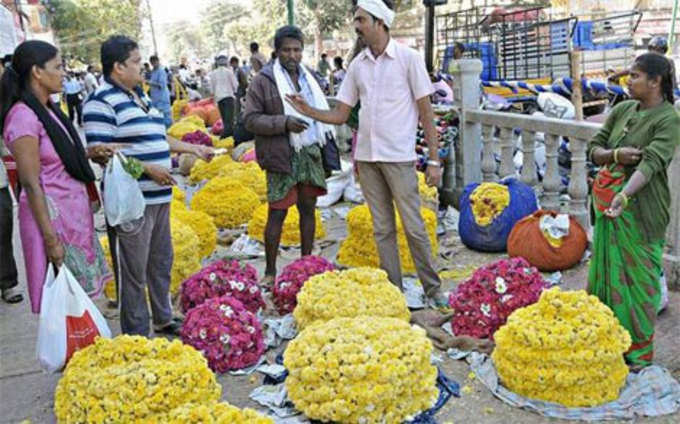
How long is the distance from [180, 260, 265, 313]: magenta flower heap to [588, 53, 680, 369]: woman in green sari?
2177 millimetres

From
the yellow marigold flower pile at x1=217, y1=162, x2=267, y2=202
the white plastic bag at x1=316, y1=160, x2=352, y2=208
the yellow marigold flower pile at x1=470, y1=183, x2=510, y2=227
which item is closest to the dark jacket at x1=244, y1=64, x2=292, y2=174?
the yellow marigold flower pile at x1=470, y1=183, x2=510, y2=227

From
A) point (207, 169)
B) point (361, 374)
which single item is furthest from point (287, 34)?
point (207, 169)

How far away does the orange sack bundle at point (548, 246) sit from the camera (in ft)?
16.7

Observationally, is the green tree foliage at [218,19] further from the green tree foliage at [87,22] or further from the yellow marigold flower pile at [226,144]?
the yellow marigold flower pile at [226,144]

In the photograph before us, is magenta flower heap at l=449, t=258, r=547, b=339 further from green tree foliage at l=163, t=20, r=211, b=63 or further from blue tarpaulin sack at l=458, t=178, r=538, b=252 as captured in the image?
green tree foliage at l=163, t=20, r=211, b=63

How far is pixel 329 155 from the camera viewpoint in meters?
5.02

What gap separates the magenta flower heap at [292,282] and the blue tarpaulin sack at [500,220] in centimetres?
175

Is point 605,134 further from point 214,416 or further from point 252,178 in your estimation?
point 252,178

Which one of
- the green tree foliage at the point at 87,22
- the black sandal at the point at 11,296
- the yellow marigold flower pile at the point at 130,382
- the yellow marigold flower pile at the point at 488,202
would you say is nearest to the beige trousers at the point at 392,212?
the yellow marigold flower pile at the point at 488,202

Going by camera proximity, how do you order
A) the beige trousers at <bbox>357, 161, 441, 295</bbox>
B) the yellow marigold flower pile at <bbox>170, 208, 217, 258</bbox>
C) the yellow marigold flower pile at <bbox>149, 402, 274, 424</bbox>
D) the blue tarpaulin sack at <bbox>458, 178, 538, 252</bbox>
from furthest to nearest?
the yellow marigold flower pile at <bbox>170, 208, 217, 258</bbox>
the blue tarpaulin sack at <bbox>458, 178, 538, 252</bbox>
the beige trousers at <bbox>357, 161, 441, 295</bbox>
the yellow marigold flower pile at <bbox>149, 402, 274, 424</bbox>

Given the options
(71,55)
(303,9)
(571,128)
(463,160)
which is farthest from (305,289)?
(71,55)

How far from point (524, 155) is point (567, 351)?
334cm

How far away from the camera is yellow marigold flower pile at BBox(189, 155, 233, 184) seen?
9.39 m

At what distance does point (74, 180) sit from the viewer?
3383mm
